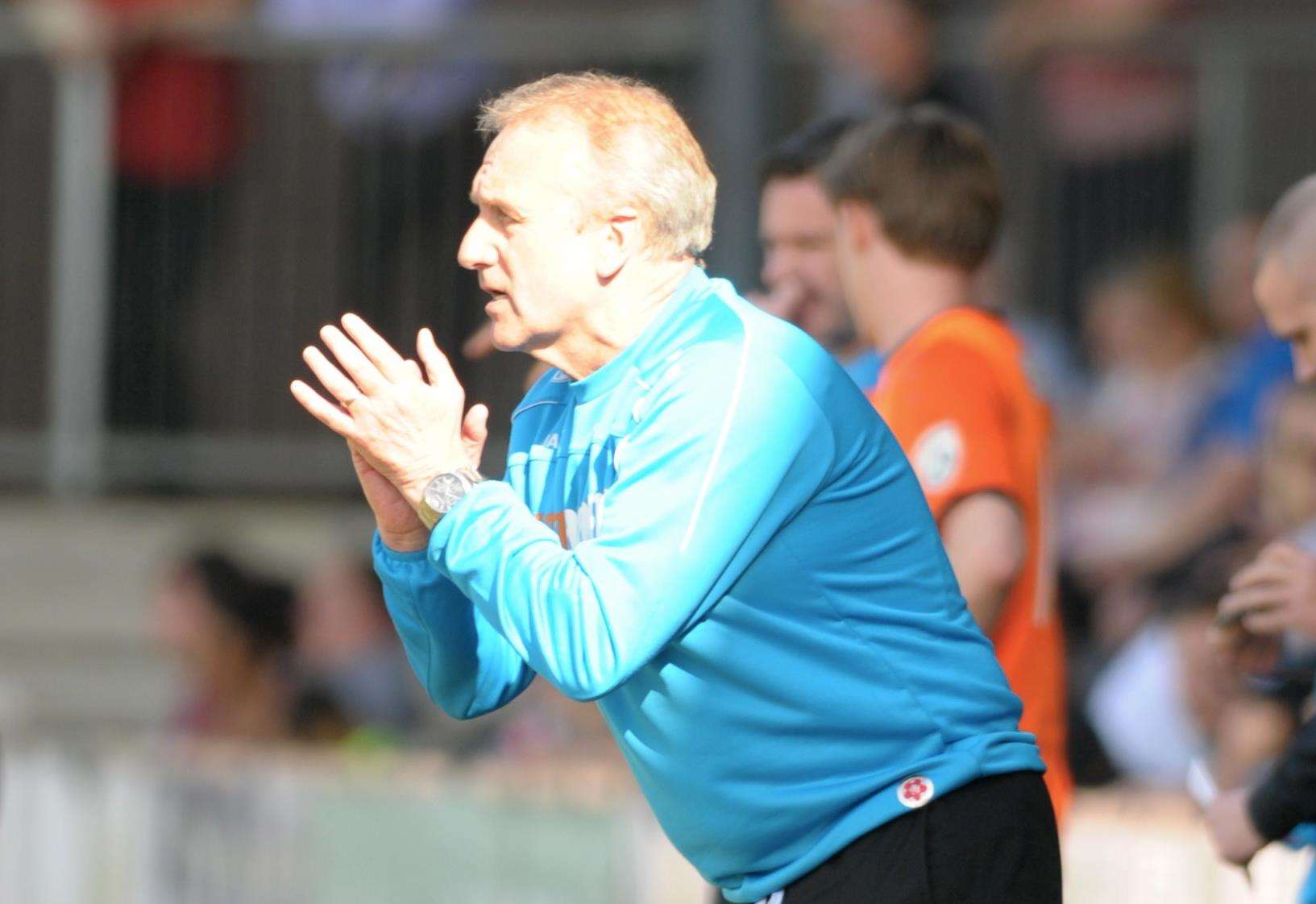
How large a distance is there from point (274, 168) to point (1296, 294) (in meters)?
6.19

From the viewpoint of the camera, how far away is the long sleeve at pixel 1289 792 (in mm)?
3219

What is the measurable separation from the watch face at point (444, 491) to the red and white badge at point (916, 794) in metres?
0.68

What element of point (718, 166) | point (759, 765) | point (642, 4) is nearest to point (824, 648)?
point (759, 765)

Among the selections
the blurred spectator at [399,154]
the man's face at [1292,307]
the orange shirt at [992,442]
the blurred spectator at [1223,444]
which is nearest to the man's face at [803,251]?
the orange shirt at [992,442]

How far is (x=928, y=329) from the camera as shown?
370 centimetres

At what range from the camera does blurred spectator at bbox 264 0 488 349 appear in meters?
8.73

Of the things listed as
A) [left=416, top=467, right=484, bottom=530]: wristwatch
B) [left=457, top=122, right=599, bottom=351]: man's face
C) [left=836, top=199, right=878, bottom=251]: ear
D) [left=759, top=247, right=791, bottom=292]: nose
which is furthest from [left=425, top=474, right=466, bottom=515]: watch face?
[left=759, top=247, right=791, bottom=292]: nose

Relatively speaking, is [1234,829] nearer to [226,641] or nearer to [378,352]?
[378,352]

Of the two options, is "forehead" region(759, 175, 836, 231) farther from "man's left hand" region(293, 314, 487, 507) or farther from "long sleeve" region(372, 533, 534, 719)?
"man's left hand" region(293, 314, 487, 507)

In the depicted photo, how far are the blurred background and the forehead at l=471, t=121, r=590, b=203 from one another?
120 inches

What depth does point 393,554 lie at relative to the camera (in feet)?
10.1

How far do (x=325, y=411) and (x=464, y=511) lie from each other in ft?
0.76

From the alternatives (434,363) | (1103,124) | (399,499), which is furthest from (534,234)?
(1103,124)

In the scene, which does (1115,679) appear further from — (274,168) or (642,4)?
(642,4)
